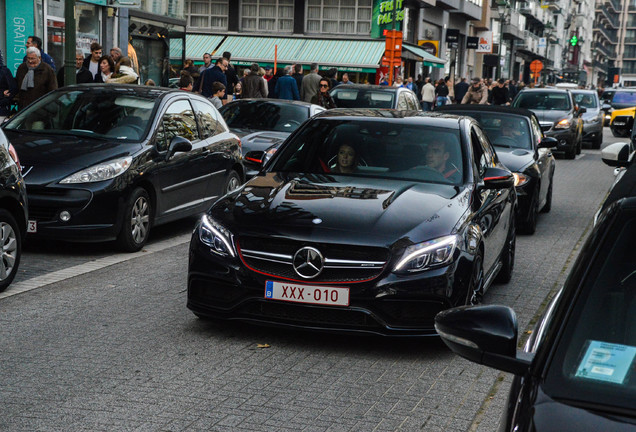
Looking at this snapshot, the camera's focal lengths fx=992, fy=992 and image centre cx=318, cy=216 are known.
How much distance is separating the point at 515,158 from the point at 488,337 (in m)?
10.1

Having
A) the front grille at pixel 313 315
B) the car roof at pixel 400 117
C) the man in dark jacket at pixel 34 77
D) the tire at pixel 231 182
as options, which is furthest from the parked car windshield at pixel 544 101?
the front grille at pixel 313 315

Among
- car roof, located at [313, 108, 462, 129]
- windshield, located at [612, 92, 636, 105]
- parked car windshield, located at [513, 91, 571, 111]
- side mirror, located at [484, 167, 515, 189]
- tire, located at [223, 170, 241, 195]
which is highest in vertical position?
car roof, located at [313, 108, 462, 129]

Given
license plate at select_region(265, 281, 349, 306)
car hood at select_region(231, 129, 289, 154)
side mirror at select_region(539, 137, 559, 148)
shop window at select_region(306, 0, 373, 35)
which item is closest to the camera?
license plate at select_region(265, 281, 349, 306)

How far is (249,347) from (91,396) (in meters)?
1.36

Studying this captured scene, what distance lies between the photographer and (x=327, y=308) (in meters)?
5.99

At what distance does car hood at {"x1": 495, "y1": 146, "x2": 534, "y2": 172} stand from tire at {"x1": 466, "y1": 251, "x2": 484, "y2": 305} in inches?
216

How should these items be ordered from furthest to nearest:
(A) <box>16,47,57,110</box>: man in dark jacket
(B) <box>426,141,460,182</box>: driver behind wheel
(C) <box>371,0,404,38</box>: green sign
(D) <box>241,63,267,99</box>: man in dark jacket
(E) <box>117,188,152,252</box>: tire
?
(C) <box>371,0,404,38</box>: green sign < (D) <box>241,63,267,99</box>: man in dark jacket < (A) <box>16,47,57,110</box>: man in dark jacket < (E) <box>117,188,152,252</box>: tire < (B) <box>426,141,460,182</box>: driver behind wheel

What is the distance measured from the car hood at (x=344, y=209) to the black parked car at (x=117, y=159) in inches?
105

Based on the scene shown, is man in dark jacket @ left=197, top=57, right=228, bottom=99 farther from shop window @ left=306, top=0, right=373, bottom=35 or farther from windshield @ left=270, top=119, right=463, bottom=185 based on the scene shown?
shop window @ left=306, top=0, right=373, bottom=35

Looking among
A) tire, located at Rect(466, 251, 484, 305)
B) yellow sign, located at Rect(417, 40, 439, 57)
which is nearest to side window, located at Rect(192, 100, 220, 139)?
tire, located at Rect(466, 251, 484, 305)

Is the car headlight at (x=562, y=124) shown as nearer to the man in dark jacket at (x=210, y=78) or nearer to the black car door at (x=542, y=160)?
the man in dark jacket at (x=210, y=78)

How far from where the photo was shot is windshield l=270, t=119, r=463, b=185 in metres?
7.39

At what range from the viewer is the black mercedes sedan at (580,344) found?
2436 mm

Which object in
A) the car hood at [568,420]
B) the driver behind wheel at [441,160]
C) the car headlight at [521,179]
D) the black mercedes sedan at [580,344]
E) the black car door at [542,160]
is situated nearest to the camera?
the car hood at [568,420]
